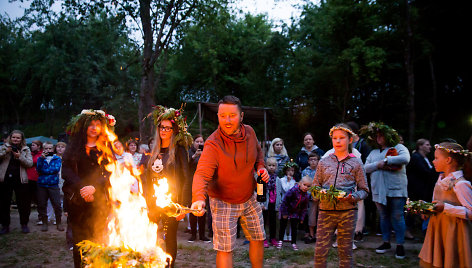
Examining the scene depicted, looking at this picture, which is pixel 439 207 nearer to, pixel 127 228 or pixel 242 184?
pixel 242 184

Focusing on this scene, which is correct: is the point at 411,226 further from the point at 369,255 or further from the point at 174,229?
the point at 174,229

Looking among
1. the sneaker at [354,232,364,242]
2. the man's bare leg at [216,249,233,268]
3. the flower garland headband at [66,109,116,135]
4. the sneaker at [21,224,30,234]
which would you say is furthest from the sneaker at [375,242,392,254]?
the sneaker at [21,224,30,234]

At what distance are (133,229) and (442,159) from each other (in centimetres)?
412

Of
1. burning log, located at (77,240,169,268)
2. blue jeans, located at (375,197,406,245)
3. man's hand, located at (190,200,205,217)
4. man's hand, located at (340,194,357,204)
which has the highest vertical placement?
man's hand, located at (190,200,205,217)

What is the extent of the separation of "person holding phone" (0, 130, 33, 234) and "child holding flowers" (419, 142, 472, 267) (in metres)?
8.90

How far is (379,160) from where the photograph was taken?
656cm

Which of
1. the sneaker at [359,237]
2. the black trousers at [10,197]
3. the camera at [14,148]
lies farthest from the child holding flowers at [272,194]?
the camera at [14,148]

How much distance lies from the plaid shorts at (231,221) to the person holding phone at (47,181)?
660 centimetres

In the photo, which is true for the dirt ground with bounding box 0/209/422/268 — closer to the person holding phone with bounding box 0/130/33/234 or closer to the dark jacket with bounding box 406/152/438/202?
the person holding phone with bounding box 0/130/33/234

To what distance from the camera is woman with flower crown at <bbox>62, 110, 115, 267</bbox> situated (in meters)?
4.28

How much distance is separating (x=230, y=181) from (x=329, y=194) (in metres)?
1.37

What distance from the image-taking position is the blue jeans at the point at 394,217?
6055 mm

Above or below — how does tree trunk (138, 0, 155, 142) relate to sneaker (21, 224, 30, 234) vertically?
above

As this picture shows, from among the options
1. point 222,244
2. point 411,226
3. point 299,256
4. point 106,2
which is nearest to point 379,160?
point 299,256
